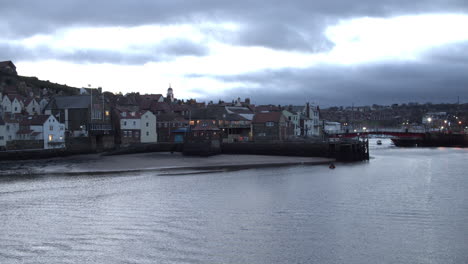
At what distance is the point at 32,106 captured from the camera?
9150 centimetres

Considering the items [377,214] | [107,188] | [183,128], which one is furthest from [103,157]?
[377,214]

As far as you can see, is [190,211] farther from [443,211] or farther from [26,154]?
[26,154]

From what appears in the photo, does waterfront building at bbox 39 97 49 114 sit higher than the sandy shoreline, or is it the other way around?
waterfront building at bbox 39 97 49 114

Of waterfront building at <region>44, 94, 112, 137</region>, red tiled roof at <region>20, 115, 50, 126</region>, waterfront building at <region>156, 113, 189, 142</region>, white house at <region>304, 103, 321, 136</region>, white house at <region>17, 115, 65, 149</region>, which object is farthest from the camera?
white house at <region>304, 103, 321, 136</region>

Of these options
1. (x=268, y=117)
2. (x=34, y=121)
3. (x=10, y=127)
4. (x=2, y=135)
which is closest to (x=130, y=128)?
(x=34, y=121)

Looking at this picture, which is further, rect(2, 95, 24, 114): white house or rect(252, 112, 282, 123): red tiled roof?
rect(252, 112, 282, 123): red tiled roof

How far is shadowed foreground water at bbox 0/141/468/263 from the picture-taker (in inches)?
792

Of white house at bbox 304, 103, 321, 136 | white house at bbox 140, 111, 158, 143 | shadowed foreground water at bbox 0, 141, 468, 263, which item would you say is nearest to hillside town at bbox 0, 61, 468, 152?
white house at bbox 140, 111, 158, 143

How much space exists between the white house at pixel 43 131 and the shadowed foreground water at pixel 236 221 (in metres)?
27.1

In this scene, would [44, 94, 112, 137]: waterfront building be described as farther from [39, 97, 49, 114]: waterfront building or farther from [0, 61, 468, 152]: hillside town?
[39, 97, 49, 114]: waterfront building

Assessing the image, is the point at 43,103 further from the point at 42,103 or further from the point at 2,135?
the point at 2,135

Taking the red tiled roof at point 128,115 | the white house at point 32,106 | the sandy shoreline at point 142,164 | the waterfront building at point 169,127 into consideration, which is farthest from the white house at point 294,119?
the white house at point 32,106

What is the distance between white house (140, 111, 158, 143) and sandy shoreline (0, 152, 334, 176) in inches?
407

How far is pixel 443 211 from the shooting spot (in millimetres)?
28234
